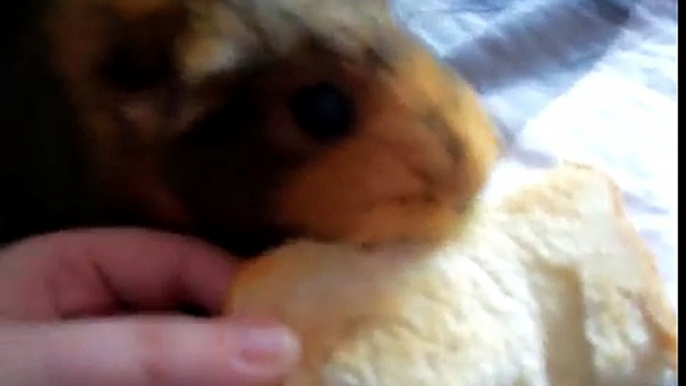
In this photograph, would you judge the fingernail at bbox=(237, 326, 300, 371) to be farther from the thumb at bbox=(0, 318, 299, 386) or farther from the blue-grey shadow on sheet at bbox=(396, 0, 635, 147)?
the blue-grey shadow on sheet at bbox=(396, 0, 635, 147)

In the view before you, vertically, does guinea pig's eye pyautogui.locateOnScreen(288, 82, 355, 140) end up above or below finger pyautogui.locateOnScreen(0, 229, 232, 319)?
below

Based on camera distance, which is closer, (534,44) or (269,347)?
(269,347)

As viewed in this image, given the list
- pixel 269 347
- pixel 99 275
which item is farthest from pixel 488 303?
pixel 99 275

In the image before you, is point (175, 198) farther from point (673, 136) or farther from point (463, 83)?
point (673, 136)

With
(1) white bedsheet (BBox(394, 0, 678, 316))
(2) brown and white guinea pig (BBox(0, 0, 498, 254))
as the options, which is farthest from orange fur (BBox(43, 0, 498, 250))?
(1) white bedsheet (BBox(394, 0, 678, 316))

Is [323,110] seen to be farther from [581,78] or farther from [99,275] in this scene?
[581,78]

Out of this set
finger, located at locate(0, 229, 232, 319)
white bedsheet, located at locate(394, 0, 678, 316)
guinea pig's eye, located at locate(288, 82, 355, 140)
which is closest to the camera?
guinea pig's eye, located at locate(288, 82, 355, 140)
